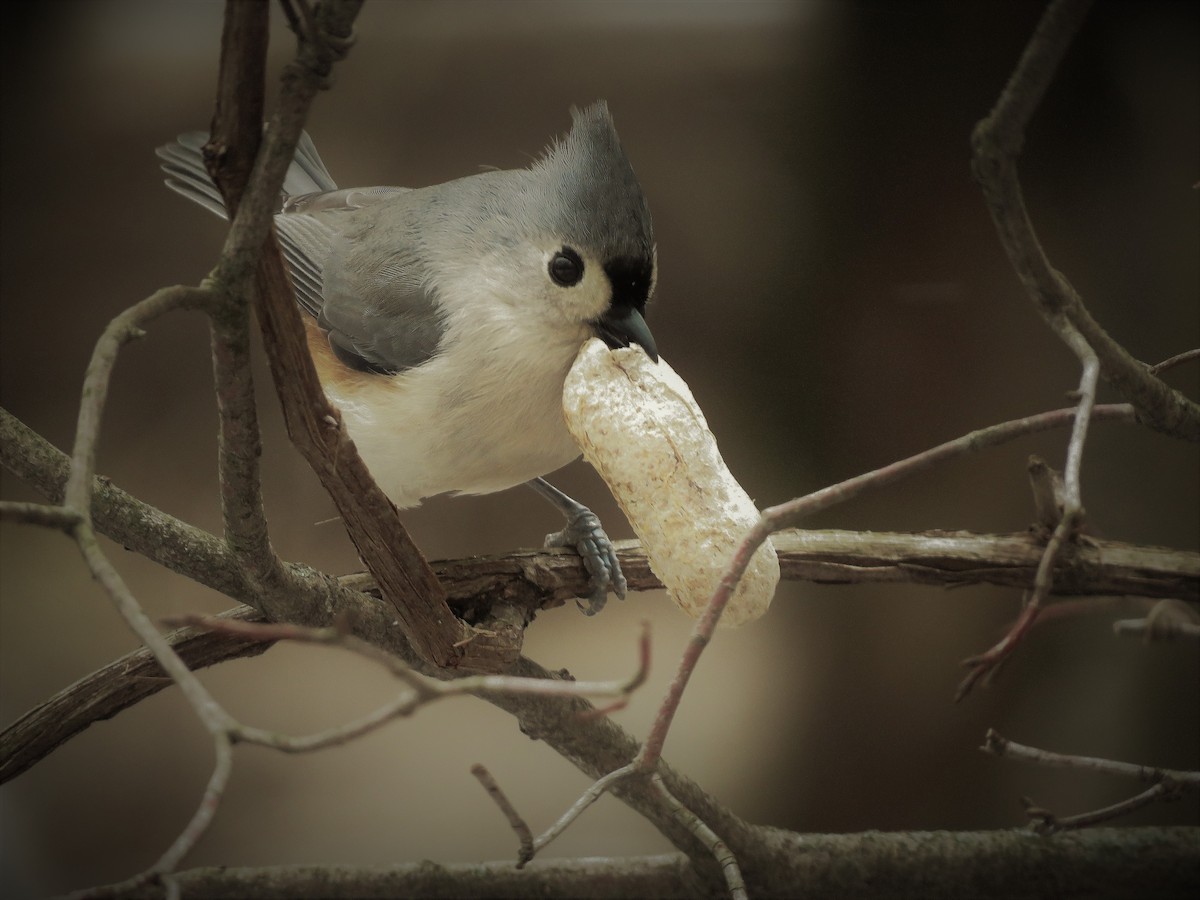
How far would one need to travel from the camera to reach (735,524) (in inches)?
27.2

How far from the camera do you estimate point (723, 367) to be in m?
1.19

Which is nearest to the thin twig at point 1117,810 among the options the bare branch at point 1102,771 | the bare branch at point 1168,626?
the bare branch at point 1102,771

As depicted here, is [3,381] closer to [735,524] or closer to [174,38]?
[174,38]

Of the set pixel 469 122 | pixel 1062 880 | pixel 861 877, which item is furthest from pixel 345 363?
pixel 1062 880

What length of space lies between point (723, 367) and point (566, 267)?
386mm

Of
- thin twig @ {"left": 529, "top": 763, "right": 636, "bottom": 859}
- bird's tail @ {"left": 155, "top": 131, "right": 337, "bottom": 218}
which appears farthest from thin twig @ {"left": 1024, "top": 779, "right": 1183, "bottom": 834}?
bird's tail @ {"left": 155, "top": 131, "right": 337, "bottom": 218}

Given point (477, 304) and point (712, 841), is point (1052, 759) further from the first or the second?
point (477, 304)

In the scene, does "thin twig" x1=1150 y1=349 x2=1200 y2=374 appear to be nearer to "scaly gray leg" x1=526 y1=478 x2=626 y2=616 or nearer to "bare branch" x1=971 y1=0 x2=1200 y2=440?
"bare branch" x1=971 y1=0 x2=1200 y2=440

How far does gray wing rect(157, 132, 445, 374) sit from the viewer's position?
0.95 meters

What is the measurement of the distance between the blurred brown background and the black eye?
20 cm

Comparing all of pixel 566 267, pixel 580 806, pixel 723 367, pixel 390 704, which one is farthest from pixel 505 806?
pixel 723 367

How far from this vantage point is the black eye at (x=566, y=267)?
2.78 ft

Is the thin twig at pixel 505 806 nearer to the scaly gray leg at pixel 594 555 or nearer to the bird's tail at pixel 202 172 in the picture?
the scaly gray leg at pixel 594 555

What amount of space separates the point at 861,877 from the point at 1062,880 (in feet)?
0.70
